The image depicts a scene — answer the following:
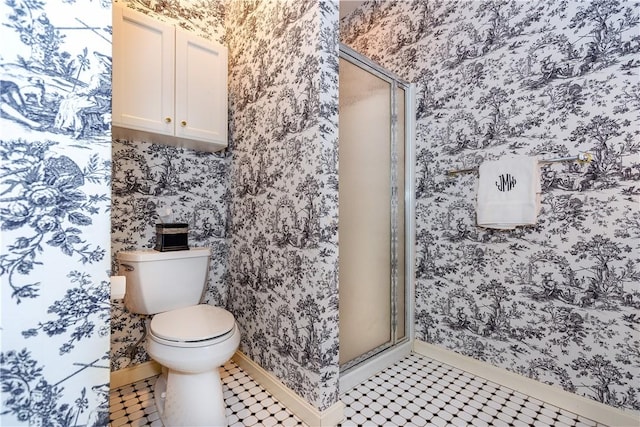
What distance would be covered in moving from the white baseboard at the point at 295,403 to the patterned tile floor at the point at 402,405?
0.03 metres

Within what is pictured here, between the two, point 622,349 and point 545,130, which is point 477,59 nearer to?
point 545,130

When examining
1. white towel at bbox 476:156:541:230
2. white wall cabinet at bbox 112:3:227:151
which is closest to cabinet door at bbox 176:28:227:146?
white wall cabinet at bbox 112:3:227:151

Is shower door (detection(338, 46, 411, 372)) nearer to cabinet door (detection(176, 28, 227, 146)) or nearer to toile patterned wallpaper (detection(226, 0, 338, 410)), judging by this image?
toile patterned wallpaper (detection(226, 0, 338, 410))

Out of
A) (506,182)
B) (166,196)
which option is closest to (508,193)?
(506,182)

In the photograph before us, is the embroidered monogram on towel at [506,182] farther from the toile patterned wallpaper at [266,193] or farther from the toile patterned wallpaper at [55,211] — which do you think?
the toile patterned wallpaper at [55,211]

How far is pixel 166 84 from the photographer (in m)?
1.60

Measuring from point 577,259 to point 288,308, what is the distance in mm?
1430

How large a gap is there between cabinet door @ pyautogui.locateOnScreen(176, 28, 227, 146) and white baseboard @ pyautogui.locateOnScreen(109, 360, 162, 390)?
136 cm

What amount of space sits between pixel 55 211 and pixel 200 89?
1260 mm

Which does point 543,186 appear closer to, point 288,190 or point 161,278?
point 288,190

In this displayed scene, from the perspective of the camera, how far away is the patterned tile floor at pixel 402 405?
1326mm

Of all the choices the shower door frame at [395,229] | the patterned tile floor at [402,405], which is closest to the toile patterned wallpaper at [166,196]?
the patterned tile floor at [402,405]

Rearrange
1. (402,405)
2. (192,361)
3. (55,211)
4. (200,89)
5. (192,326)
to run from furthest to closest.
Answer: (200,89) < (402,405) < (192,326) < (192,361) < (55,211)

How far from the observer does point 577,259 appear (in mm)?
1384
